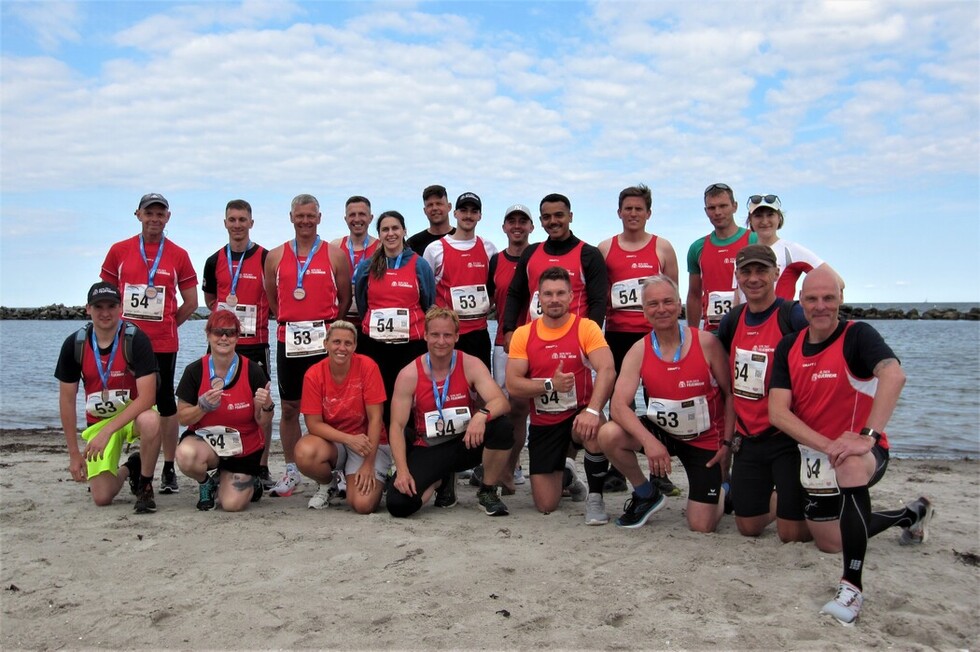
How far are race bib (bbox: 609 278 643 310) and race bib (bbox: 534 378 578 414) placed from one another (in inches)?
42.4

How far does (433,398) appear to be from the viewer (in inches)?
213

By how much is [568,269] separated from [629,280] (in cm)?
54

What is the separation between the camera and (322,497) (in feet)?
18.4

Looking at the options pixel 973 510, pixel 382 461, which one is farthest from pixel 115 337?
pixel 973 510

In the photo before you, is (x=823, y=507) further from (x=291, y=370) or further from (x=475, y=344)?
(x=291, y=370)

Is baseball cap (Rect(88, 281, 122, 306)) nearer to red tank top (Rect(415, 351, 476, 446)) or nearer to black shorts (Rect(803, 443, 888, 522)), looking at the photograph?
red tank top (Rect(415, 351, 476, 446))

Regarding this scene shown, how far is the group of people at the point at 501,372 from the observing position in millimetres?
4277

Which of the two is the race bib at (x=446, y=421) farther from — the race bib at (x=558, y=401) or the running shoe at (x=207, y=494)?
the running shoe at (x=207, y=494)

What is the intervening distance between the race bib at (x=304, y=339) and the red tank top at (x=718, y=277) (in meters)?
3.22

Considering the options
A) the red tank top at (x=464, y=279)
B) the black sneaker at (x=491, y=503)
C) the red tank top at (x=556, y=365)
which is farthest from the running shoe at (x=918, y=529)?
the red tank top at (x=464, y=279)

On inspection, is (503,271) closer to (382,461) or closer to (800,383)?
(382,461)

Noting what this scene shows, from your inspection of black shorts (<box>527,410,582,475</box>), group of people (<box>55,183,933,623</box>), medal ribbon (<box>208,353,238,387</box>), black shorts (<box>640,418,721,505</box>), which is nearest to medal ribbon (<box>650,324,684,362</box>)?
group of people (<box>55,183,933,623</box>)

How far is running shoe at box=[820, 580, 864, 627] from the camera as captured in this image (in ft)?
10.9

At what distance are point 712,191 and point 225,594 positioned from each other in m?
4.63
